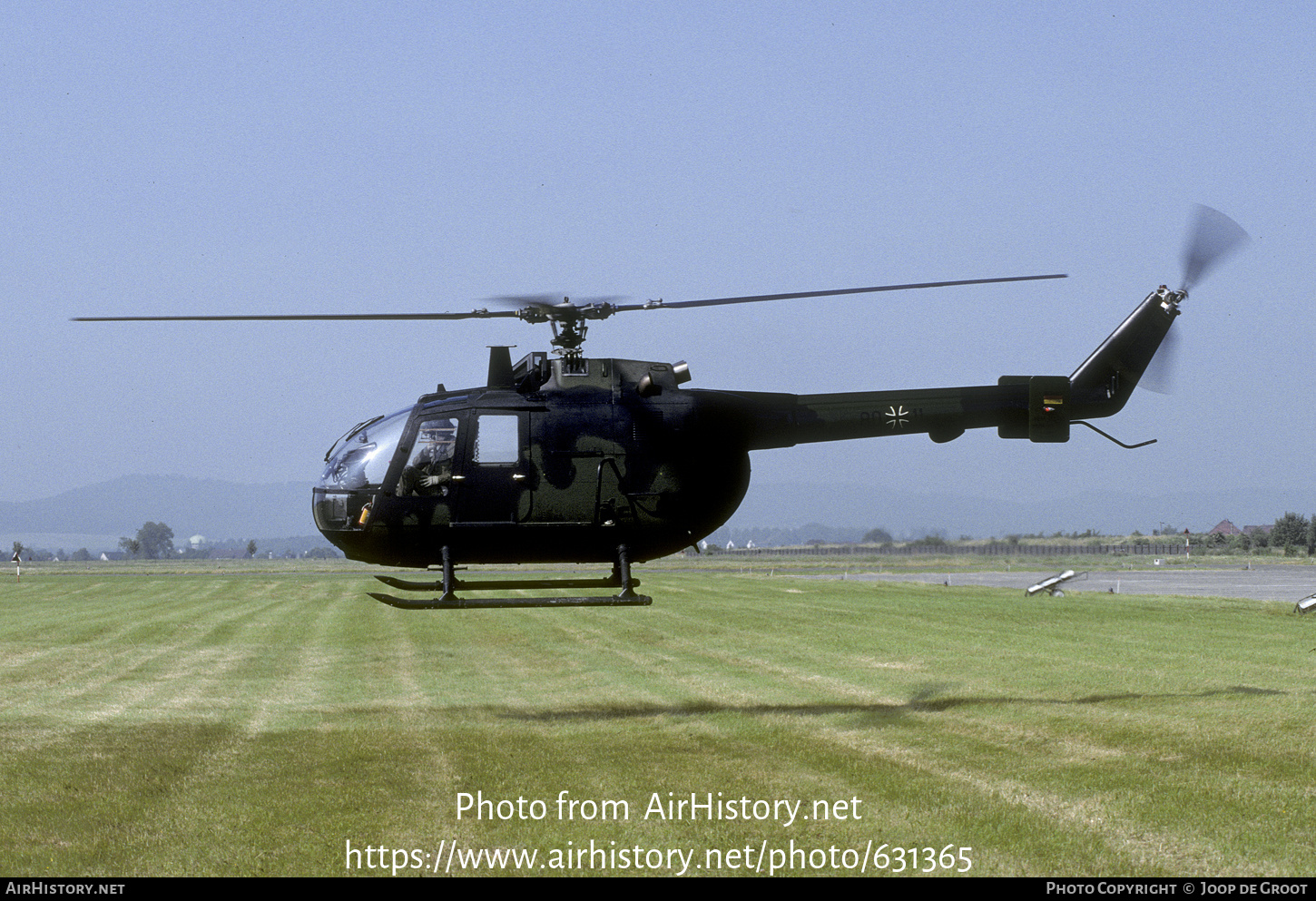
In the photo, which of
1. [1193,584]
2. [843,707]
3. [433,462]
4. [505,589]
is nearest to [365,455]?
[433,462]

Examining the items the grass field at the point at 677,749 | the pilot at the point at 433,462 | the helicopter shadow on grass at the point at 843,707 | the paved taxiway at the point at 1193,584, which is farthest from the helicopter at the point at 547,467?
the paved taxiway at the point at 1193,584

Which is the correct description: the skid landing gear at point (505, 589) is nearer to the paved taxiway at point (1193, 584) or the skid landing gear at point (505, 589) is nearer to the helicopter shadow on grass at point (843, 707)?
the helicopter shadow on grass at point (843, 707)

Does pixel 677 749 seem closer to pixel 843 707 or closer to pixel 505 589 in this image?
pixel 505 589

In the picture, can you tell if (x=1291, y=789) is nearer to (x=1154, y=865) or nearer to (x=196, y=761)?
(x=1154, y=865)

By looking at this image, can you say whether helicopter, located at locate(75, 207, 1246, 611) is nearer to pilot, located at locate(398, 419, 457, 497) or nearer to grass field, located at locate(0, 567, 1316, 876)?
pilot, located at locate(398, 419, 457, 497)

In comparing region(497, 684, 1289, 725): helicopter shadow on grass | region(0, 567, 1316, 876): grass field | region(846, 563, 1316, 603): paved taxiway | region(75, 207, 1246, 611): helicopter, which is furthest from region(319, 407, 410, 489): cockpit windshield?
region(846, 563, 1316, 603): paved taxiway

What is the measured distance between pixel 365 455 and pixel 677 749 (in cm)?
562

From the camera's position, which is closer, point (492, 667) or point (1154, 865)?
point (1154, 865)

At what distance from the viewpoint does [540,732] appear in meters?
18.0

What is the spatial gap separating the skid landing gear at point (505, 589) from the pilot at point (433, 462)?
771 millimetres

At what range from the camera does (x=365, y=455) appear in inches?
577

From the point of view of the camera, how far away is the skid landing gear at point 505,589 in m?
13.7
